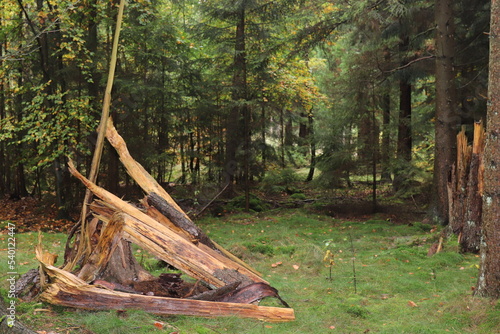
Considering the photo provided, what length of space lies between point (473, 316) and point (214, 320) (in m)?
3.33

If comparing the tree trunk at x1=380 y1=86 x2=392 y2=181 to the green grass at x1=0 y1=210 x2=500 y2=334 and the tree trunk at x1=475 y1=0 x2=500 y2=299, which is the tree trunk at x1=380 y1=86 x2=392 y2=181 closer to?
the green grass at x1=0 y1=210 x2=500 y2=334

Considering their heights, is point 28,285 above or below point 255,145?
below

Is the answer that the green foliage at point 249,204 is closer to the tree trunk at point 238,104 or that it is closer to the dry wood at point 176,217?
the tree trunk at point 238,104

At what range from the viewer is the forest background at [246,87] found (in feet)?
42.6

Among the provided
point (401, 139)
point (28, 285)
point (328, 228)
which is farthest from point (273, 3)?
point (28, 285)

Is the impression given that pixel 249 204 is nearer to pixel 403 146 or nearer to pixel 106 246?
pixel 403 146

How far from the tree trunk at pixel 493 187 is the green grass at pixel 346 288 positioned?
356 millimetres

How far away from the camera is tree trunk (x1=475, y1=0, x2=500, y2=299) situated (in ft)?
19.0

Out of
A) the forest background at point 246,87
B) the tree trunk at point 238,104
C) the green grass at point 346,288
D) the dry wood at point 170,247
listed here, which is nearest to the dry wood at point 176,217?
the dry wood at point 170,247

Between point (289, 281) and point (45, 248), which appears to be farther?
point (45, 248)

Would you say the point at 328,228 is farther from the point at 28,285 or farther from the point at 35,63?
the point at 35,63

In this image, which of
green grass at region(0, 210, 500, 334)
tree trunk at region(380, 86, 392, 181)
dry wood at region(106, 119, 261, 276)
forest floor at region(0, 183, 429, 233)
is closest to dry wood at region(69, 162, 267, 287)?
green grass at region(0, 210, 500, 334)

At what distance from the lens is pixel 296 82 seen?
17.4m

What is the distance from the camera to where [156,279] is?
6270 millimetres
